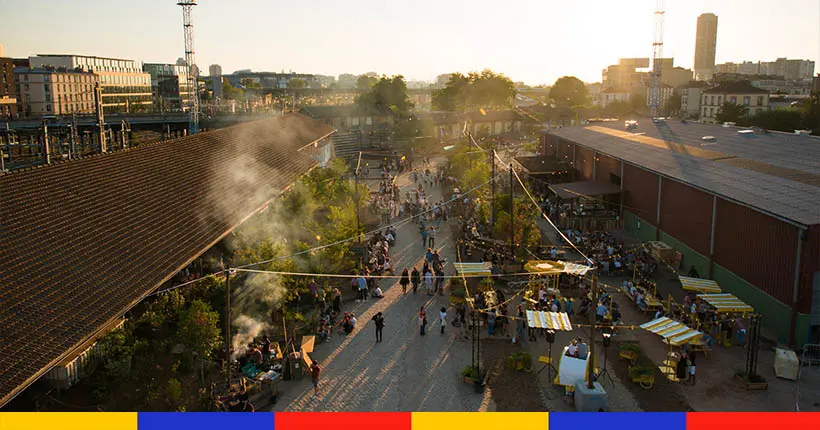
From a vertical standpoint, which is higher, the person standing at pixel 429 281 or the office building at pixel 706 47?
the office building at pixel 706 47

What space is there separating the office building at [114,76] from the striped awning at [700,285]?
6206 centimetres

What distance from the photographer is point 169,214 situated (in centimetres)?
1380

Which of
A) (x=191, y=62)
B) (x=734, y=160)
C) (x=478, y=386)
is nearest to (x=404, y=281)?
(x=478, y=386)

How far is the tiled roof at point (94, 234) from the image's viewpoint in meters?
7.91

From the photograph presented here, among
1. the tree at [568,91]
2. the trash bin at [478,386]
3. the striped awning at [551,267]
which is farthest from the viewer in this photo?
the tree at [568,91]

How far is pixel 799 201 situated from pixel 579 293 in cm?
631

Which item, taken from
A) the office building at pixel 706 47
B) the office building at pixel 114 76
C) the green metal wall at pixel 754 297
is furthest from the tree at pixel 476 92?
the office building at pixel 706 47

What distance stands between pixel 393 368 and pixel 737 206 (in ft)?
36.7

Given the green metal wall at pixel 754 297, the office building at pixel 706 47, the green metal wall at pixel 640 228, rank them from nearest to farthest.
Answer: the green metal wall at pixel 754 297
the green metal wall at pixel 640 228
the office building at pixel 706 47

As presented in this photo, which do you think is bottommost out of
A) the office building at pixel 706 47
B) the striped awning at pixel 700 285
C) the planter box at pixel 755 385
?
the planter box at pixel 755 385

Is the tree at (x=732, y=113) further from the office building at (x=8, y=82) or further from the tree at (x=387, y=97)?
the office building at (x=8, y=82)

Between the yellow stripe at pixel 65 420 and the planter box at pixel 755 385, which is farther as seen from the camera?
the planter box at pixel 755 385

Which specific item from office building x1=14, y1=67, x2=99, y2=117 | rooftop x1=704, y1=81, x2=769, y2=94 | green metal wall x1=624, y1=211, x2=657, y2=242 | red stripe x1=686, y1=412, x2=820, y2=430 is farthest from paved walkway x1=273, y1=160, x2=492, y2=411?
rooftop x1=704, y1=81, x2=769, y2=94

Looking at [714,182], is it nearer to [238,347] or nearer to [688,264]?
[688,264]
